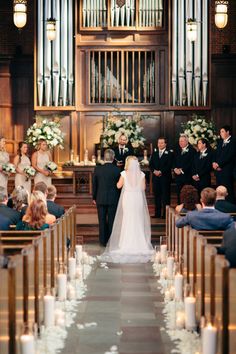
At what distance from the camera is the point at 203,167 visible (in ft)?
51.9

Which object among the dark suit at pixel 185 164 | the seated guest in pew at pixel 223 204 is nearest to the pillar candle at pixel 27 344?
the seated guest in pew at pixel 223 204

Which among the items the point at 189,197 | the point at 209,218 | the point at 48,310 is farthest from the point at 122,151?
the point at 48,310

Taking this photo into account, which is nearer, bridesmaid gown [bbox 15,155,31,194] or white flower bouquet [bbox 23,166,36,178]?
white flower bouquet [bbox 23,166,36,178]

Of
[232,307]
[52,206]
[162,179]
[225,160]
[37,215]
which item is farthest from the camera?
[162,179]

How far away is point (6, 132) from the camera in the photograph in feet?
64.1

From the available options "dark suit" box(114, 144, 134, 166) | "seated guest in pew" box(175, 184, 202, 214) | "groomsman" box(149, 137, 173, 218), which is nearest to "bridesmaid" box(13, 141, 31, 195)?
"dark suit" box(114, 144, 134, 166)

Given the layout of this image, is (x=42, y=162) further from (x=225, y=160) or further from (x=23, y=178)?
(x=225, y=160)

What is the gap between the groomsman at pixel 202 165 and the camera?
15.8 meters

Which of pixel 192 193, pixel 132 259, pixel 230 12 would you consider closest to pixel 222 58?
pixel 230 12

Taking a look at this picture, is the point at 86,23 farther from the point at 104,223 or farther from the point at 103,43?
the point at 104,223

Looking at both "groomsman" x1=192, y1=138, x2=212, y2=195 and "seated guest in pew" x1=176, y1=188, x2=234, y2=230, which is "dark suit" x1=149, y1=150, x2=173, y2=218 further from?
"seated guest in pew" x1=176, y1=188, x2=234, y2=230

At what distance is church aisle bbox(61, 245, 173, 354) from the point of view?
23.1 feet

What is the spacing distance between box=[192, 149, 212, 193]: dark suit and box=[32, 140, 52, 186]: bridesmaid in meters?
3.03

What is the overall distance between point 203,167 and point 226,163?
482mm
